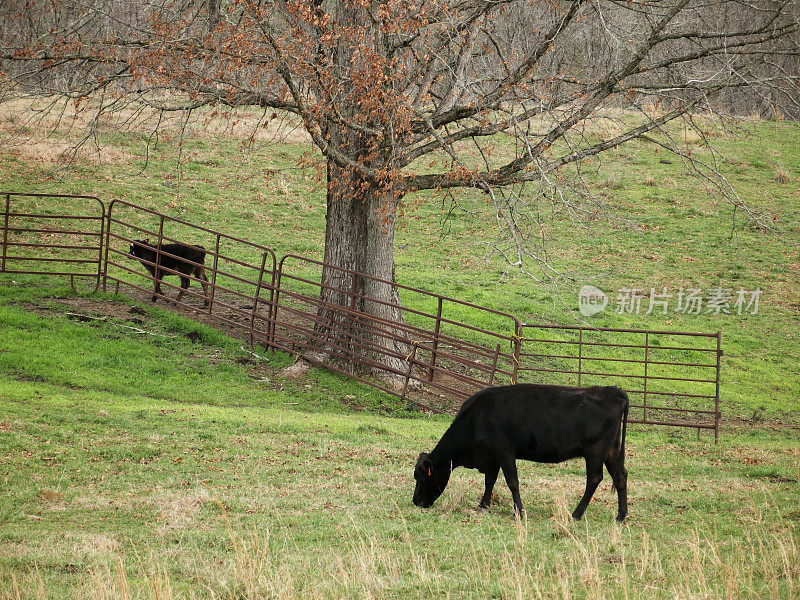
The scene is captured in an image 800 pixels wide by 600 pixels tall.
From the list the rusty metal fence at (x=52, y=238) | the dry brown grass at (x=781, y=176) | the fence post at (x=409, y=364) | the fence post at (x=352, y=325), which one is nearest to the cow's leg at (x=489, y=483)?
the fence post at (x=409, y=364)

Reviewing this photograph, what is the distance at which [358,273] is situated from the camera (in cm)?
1507

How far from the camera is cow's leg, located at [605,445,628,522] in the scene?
813 cm

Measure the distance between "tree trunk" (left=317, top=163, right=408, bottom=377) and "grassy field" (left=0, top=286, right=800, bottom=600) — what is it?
3.45 ft

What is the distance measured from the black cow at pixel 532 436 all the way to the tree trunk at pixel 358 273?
6.33 meters

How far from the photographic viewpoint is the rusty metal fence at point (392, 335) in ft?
47.3

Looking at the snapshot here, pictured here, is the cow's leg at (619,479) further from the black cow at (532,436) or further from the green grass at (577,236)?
the green grass at (577,236)

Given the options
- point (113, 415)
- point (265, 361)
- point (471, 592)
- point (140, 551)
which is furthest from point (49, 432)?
point (471, 592)

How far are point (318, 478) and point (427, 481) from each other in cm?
148

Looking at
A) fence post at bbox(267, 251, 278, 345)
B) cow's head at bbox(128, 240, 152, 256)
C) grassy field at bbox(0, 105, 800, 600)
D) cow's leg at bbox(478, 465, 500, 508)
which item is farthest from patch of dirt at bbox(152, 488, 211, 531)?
cow's head at bbox(128, 240, 152, 256)

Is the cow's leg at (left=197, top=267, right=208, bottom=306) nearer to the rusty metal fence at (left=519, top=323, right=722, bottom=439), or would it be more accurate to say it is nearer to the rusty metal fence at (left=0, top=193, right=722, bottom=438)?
the rusty metal fence at (left=0, top=193, right=722, bottom=438)

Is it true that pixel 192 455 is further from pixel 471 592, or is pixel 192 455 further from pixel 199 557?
pixel 471 592

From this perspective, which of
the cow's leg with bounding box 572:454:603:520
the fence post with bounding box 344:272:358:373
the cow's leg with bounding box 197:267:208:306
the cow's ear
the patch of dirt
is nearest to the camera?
the patch of dirt

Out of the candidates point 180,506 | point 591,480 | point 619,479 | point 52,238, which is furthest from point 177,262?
point 619,479

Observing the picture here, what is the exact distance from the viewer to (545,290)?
23.5 metres
